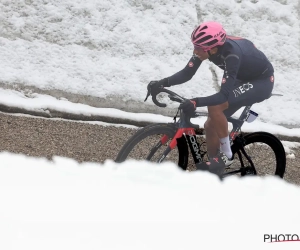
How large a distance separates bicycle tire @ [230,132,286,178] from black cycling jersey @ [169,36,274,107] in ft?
2.38

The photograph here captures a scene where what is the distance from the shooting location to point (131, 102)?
802cm

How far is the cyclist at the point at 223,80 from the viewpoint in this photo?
15.7 ft

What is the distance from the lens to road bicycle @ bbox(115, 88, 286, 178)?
189 inches

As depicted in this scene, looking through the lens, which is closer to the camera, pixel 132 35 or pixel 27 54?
pixel 27 54

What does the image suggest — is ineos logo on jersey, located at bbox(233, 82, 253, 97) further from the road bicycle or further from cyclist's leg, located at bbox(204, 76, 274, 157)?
the road bicycle

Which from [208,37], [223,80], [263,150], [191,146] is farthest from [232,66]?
[263,150]

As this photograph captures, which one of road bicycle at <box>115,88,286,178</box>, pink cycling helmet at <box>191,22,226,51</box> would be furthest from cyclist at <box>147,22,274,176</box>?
road bicycle at <box>115,88,286,178</box>

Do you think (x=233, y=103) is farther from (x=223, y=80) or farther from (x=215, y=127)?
(x=223, y=80)

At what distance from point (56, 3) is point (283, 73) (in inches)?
191

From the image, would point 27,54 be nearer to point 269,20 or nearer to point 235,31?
point 235,31

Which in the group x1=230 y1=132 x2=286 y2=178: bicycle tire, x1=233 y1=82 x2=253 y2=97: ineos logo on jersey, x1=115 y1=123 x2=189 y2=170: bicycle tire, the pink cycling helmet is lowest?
x1=230 y1=132 x2=286 y2=178: bicycle tire

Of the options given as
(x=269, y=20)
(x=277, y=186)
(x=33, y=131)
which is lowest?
(x=33, y=131)

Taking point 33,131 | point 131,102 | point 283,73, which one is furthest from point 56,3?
point 283,73

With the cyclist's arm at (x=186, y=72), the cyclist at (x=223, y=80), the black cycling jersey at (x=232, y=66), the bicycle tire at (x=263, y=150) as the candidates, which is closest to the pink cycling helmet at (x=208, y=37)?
the cyclist at (x=223, y=80)
